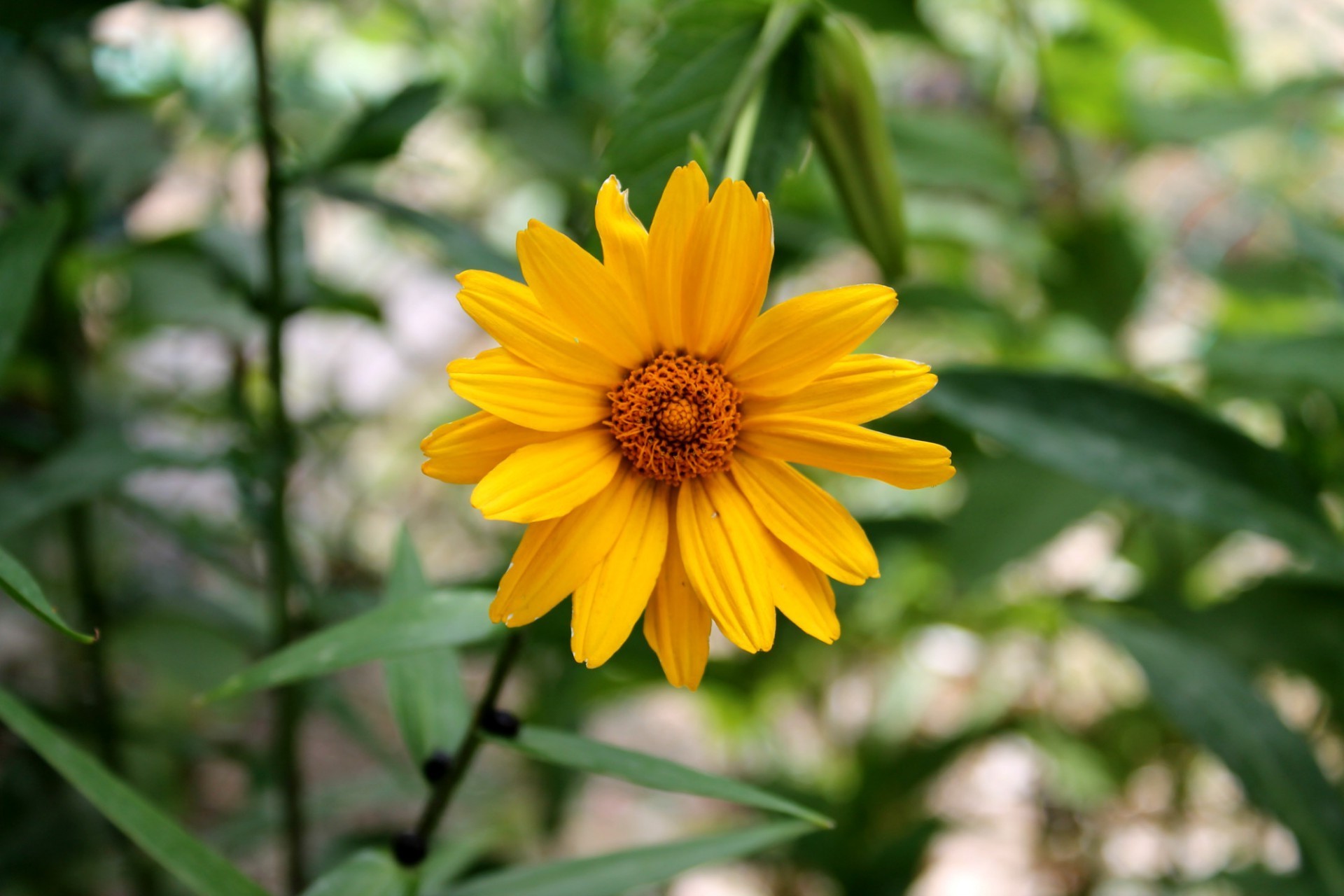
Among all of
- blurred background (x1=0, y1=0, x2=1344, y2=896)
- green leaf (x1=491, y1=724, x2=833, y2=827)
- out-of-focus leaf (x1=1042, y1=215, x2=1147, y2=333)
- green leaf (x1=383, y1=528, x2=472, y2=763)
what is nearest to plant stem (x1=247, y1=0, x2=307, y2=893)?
blurred background (x1=0, y1=0, x2=1344, y2=896)

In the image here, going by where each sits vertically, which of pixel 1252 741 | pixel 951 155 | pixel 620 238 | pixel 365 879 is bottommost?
pixel 1252 741

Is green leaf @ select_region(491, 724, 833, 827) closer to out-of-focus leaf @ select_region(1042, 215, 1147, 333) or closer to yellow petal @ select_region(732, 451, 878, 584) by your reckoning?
yellow petal @ select_region(732, 451, 878, 584)

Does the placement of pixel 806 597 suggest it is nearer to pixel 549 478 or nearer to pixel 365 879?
pixel 549 478

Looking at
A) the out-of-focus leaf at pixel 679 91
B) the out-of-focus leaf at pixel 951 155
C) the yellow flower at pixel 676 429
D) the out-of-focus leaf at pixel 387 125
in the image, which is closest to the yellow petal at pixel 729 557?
the yellow flower at pixel 676 429

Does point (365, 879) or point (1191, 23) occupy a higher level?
point (1191, 23)

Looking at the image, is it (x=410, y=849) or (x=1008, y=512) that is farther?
(x=1008, y=512)

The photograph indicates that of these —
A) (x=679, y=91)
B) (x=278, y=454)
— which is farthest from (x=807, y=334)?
(x=278, y=454)
